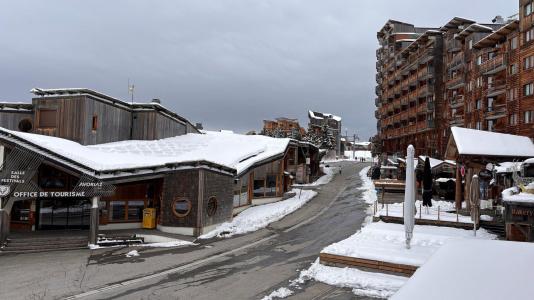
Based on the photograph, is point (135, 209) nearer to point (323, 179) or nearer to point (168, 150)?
point (168, 150)

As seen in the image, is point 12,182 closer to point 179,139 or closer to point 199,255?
point 199,255

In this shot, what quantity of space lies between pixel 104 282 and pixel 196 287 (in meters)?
3.66

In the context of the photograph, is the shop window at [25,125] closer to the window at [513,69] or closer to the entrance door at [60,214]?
the entrance door at [60,214]

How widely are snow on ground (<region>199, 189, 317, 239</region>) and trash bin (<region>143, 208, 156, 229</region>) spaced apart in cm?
358

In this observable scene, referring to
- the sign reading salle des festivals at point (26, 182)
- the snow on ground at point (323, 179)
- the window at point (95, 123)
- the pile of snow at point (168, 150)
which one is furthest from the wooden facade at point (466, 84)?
the window at point (95, 123)

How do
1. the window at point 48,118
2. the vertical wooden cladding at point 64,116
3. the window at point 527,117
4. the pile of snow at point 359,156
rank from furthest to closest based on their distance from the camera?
1. the pile of snow at point 359,156
2. the window at point 527,117
3. the window at point 48,118
4. the vertical wooden cladding at point 64,116

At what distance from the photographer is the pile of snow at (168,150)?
21766 millimetres

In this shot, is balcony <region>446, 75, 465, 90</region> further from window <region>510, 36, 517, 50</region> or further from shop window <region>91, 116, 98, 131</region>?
shop window <region>91, 116, 98, 131</region>

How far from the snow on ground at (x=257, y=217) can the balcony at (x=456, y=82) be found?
25.3 m

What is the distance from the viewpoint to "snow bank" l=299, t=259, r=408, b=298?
12.9 meters

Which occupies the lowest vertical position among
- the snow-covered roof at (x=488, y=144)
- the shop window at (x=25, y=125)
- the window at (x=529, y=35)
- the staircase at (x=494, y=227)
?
the staircase at (x=494, y=227)

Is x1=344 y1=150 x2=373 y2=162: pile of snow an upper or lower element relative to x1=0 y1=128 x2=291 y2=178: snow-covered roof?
upper

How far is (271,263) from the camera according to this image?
1672 centimetres

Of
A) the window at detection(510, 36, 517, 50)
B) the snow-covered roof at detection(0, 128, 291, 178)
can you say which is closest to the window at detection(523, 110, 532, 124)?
the window at detection(510, 36, 517, 50)
